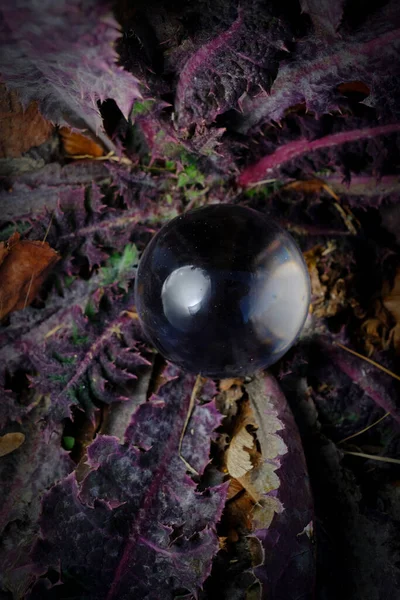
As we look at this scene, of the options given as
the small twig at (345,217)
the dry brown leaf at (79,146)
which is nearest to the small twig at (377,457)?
the small twig at (345,217)

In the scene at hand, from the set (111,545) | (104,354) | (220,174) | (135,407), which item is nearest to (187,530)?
(111,545)

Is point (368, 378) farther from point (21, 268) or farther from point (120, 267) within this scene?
point (21, 268)

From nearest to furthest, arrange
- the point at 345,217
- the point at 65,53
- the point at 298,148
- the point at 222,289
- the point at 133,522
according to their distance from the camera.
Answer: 1. the point at 65,53
2. the point at 222,289
3. the point at 133,522
4. the point at 298,148
5. the point at 345,217

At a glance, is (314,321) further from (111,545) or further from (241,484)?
(111,545)

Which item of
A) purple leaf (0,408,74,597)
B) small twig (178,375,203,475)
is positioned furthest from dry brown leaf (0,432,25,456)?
small twig (178,375,203,475)

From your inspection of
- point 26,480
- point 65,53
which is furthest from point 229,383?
point 65,53

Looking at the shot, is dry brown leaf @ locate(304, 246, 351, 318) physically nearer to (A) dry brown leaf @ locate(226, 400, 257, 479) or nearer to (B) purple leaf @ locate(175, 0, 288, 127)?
(A) dry brown leaf @ locate(226, 400, 257, 479)

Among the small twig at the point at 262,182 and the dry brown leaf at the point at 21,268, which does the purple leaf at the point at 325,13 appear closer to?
the small twig at the point at 262,182
